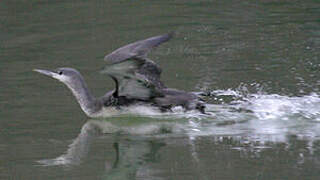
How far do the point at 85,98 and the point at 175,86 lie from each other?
1.42 meters

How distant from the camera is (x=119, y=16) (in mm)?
14617

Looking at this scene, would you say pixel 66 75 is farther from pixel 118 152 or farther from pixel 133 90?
pixel 118 152

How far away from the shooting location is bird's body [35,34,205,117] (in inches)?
349

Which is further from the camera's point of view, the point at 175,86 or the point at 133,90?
the point at 175,86

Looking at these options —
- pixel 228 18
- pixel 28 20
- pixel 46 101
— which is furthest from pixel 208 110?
pixel 28 20

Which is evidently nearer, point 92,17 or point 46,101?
point 46,101

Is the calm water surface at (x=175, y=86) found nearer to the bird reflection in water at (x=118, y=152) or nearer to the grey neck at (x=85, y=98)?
the bird reflection in water at (x=118, y=152)

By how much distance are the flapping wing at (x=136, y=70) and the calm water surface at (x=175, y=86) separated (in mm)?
315

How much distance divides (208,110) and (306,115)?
3.78 ft

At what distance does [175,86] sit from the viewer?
10.4m

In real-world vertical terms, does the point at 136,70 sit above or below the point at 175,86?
above

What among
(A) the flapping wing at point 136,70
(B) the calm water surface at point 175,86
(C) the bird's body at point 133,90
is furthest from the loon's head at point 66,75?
(A) the flapping wing at point 136,70

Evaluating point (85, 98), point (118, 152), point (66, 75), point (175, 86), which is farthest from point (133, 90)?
point (118, 152)

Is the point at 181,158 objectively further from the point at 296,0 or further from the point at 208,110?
the point at 296,0
